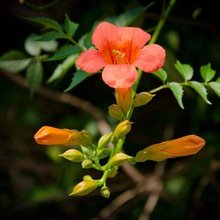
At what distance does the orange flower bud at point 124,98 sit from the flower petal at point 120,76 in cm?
20

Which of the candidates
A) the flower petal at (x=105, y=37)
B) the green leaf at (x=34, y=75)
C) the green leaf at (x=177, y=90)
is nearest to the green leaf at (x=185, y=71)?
the green leaf at (x=177, y=90)

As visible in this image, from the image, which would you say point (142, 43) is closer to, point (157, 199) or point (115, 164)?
point (115, 164)

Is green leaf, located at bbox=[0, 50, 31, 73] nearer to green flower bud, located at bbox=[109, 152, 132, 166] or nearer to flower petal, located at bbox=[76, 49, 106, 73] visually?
flower petal, located at bbox=[76, 49, 106, 73]

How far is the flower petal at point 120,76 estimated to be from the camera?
6.98 ft

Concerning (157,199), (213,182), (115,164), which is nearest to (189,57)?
(213,182)

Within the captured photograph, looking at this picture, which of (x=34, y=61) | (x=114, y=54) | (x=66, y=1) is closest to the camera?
(x=114, y=54)

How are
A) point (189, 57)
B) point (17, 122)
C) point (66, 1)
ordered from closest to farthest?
1. point (189, 57)
2. point (66, 1)
3. point (17, 122)

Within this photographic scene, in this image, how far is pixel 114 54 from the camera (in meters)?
2.53

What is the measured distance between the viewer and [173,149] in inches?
98.6

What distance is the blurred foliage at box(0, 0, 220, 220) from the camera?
3893 millimetres

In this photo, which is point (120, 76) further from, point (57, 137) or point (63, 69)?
point (63, 69)

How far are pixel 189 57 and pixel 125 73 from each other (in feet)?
6.62

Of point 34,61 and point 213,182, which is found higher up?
point 34,61

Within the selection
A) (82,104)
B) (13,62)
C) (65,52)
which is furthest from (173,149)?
(82,104)
